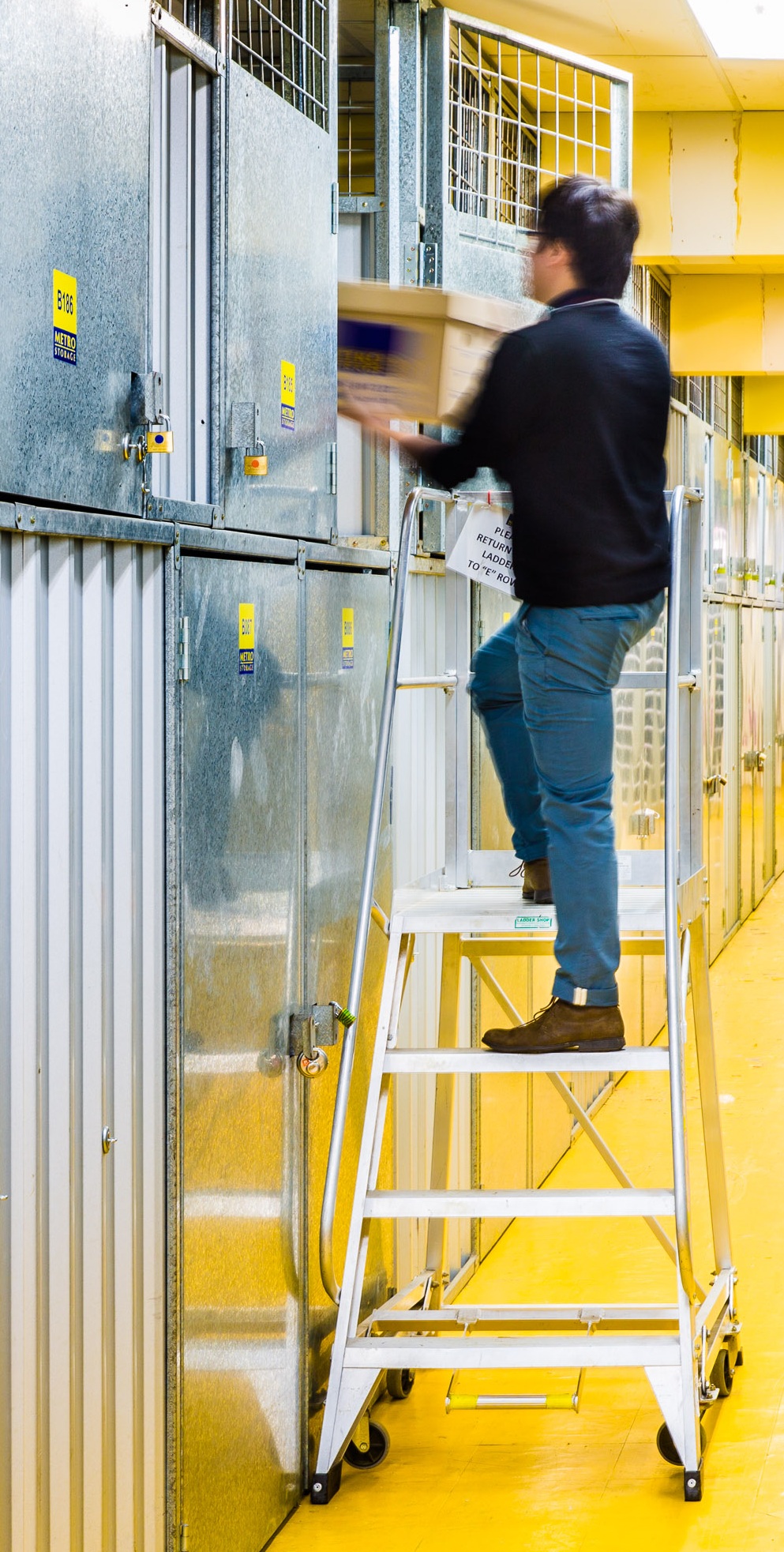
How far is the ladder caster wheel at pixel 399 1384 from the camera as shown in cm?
388

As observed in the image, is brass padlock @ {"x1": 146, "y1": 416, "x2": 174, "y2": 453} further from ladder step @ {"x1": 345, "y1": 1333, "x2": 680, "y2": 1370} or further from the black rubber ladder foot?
the black rubber ladder foot

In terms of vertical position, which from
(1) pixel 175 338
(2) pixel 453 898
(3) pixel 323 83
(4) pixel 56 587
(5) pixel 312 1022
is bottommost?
(5) pixel 312 1022

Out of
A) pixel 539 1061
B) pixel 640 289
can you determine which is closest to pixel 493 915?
pixel 539 1061

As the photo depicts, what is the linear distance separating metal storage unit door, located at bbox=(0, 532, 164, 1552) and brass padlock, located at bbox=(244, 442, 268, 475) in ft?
1.54

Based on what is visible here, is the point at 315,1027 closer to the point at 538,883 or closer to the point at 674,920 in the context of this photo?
the point at 538,883

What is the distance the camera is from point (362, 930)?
10.6 feet

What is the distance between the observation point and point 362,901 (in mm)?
3215

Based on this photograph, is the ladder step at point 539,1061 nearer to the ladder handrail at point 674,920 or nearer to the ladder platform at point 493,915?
the ladder handrail at point 674,920

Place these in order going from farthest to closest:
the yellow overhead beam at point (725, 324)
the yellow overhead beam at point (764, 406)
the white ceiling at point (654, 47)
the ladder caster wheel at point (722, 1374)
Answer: the yellow overhead beam at point (764, 406) < the yellow overhead beam at point (725, 324) < the white ceiling at point (654, 47) < the ladder caster wheel at point (722, 1374)

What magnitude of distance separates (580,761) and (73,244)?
1338 mm

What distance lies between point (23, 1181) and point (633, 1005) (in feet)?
16.7

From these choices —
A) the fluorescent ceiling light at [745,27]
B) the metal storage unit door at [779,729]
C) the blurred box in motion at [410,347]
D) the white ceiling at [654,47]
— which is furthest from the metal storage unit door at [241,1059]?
the metal storage unit door at [779,729]

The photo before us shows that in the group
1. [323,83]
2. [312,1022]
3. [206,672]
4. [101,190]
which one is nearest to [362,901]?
[312,1022]

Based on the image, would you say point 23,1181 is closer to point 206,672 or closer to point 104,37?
point 206,672
